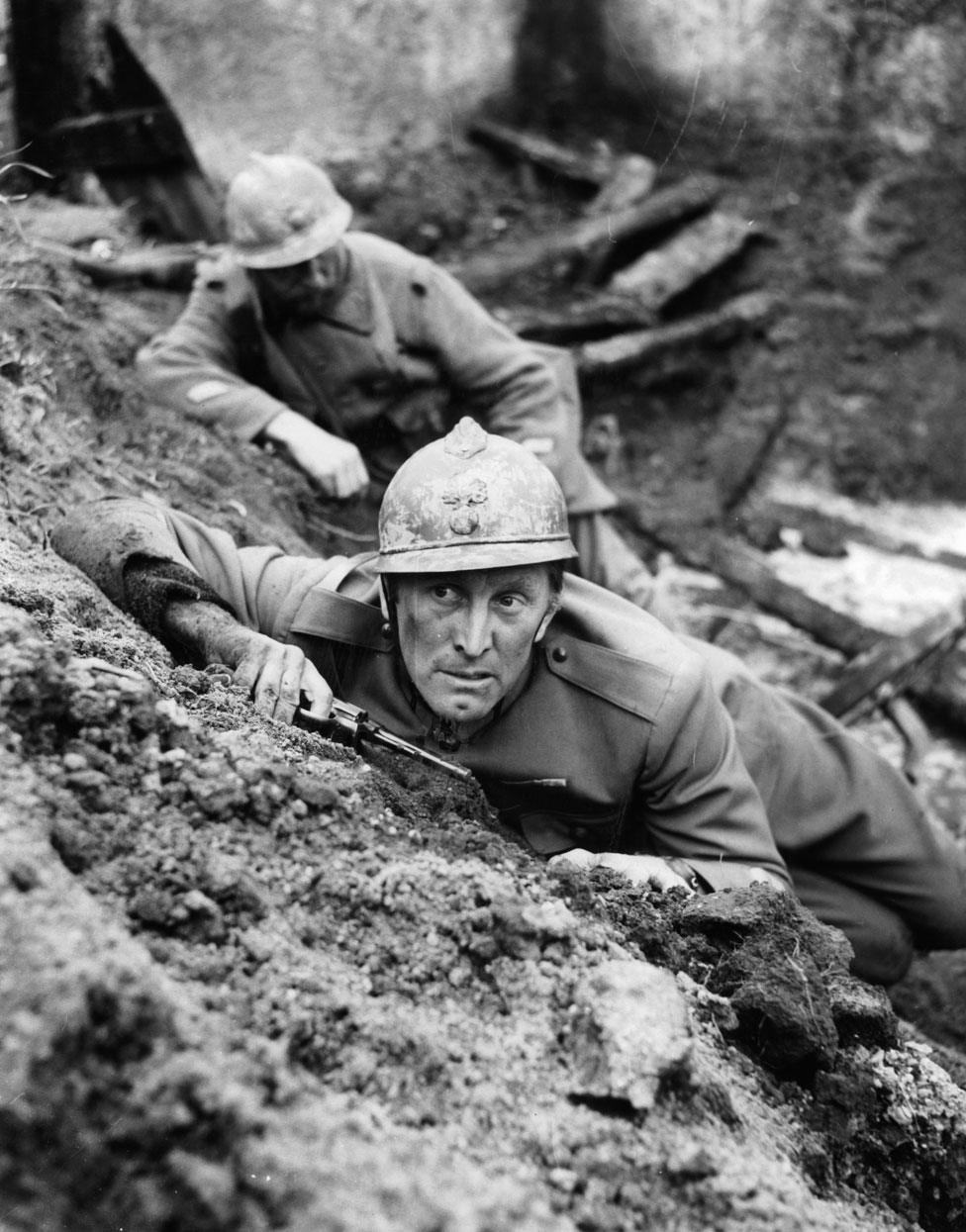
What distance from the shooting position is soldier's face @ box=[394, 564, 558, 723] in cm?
299

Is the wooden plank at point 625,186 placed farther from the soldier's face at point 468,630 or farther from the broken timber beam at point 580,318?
the soldier's face at point 468,630

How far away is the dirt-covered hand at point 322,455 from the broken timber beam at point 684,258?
12.8ft

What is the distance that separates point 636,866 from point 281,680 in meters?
0.97

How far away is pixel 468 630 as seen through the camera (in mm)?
2988

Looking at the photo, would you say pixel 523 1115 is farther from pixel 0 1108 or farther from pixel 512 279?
pixel 512 279

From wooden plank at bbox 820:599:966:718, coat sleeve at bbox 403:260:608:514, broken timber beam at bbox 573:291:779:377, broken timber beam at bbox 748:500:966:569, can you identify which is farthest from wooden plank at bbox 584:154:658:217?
wooden plank at bbox 820:599:966:718

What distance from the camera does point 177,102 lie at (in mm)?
7914

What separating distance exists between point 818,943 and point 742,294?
731 centimetres

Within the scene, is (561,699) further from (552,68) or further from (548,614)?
(552,68)

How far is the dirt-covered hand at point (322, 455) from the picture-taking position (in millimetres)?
4961

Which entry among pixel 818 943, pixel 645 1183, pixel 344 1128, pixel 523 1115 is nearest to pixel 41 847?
pixel 344 1128

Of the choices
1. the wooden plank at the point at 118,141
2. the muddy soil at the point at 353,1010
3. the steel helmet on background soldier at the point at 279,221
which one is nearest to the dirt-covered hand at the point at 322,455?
the steel helmet on background soldier at the point at 279,221

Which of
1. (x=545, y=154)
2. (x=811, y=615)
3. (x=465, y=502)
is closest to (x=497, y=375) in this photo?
(x=811, y=615)

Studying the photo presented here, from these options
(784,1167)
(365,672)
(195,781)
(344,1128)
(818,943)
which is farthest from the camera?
(365,672)
